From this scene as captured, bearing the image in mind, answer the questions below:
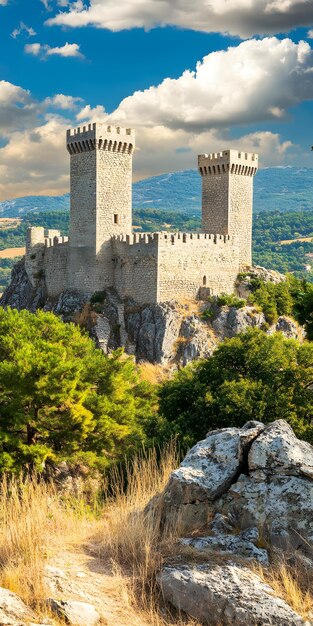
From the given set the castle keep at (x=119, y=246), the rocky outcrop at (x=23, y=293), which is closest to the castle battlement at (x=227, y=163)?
the castle keep at (x=119, y=246)

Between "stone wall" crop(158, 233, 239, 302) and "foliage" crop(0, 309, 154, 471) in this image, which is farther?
"stone wall" crop(158, 233, 239, 302)

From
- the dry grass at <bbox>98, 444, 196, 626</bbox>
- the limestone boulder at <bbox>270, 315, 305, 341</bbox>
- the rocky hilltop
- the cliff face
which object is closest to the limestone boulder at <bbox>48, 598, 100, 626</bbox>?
the rocky hilltop

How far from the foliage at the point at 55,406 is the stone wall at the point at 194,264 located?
1603cm

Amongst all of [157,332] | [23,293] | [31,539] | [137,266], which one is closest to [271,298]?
[157,332]

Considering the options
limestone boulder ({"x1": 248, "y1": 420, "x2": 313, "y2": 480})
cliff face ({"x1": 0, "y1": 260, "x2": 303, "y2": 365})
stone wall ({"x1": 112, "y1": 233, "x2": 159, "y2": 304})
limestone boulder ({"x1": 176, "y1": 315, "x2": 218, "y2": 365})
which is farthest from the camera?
stone wall ({"x1": 112, "y1": 233, "x2": 159, "y2": 304})

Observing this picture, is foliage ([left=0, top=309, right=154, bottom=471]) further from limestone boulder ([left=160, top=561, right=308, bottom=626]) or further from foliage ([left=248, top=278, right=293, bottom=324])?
foliage ([left=248, top=278, right=293, bottom=324])

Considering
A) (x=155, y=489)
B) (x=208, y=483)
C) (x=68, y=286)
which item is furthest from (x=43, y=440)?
(x=68, y=286)

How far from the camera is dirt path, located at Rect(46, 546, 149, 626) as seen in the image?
6.97 metres

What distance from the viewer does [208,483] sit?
852cm

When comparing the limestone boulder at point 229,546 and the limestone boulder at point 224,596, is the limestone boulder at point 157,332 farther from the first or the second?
the limestone boulder at point 224,596

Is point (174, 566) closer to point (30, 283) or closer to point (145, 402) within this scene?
point (145, 402)

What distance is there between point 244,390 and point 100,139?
26332mm

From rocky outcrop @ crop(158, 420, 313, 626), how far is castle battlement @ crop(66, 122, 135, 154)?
121 ft

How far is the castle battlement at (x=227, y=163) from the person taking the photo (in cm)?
4947
